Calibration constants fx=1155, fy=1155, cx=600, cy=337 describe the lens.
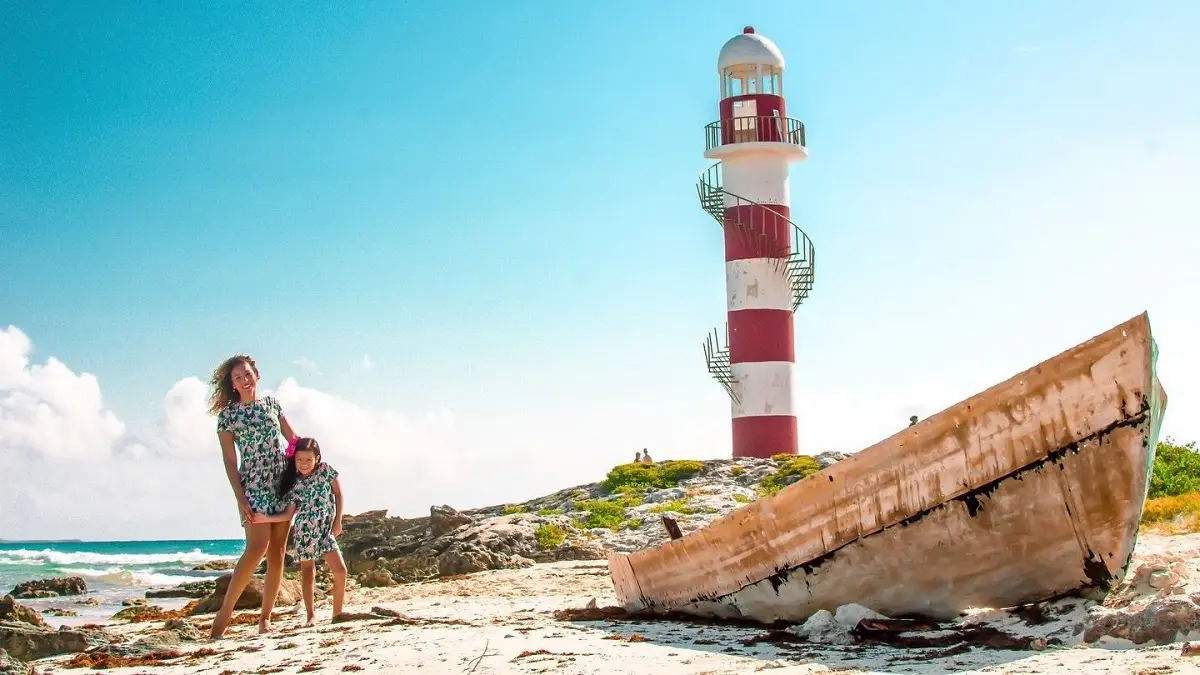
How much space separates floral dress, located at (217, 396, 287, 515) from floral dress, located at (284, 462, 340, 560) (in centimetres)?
24

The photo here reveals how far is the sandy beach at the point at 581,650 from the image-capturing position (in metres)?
4.82

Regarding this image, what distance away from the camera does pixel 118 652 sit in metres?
6.81

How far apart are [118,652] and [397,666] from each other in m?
2.28

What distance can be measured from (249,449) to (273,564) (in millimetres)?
794

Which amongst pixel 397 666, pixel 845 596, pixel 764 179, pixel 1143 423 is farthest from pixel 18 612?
pixel 764 179

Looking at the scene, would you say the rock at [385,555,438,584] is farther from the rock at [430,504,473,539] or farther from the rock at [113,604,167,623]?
the rock at [113,604,167,623]

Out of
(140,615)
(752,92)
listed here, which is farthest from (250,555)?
(752,92)

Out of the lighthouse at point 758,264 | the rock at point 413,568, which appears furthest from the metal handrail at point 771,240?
the rock at point 413,568

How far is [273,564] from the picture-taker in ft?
23.4

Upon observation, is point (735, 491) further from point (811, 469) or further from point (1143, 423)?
point (1143, 423)

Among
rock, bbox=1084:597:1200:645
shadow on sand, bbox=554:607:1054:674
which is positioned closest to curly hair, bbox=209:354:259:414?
shadow on sand, bbox=554:607:1054:674

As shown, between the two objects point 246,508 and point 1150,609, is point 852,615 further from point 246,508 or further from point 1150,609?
point 246,508

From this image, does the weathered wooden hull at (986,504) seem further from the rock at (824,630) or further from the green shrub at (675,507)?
the green shrub at (675,507)

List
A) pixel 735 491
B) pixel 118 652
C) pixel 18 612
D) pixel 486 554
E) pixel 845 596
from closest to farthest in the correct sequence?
pixel 845 596 < pixel 118 652 < pixel 18 612 < pixel 486 554 < pixel 735 491
